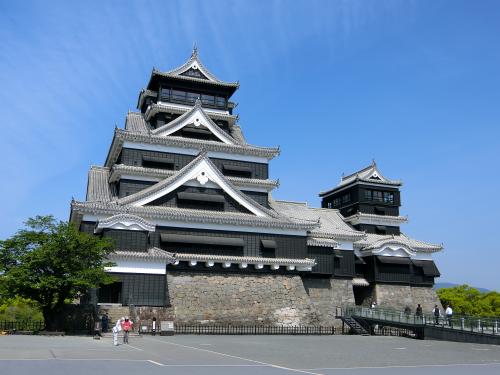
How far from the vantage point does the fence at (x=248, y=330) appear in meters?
32.7

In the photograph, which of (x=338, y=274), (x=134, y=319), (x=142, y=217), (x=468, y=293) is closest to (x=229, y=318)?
(x=134, y=319)

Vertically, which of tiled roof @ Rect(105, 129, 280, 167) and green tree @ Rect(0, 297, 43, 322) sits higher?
tiled roof @ Rect(105, 129, 280, 167)

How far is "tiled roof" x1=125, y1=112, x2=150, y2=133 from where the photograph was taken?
4341cm

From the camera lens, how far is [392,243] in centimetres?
4806

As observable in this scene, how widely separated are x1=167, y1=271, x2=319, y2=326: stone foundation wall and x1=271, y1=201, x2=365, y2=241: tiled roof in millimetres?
6732

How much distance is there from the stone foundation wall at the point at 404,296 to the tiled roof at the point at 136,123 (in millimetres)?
24776

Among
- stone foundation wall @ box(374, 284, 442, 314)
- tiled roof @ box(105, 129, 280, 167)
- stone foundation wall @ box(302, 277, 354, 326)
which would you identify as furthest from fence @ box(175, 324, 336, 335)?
tiled roof @ box(105, 129, 280, 167)

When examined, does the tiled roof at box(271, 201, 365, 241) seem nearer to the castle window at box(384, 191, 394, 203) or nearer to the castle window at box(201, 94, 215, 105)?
the castle window at box(384, 191, 394, 203)

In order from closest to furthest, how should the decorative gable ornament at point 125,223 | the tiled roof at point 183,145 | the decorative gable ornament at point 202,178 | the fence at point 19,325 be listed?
the fence at point 19,325
the decorative gable ornament at point 125,223
the decorative gable ornament at point 202,178
the tiled roof at point 183,145

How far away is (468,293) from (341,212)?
18.8 m

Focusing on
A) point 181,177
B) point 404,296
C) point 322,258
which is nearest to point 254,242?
point 181,177

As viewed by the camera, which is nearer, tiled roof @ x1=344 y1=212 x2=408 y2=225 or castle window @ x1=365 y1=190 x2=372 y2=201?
tiled roof @ x1=344 y1=212 x2=408 y2=225

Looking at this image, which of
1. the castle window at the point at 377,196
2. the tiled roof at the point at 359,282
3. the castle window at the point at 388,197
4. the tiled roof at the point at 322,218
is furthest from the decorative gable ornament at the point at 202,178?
the castle window at the point at 388,197

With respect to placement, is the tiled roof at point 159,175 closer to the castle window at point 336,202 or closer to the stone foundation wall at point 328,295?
the stone foundation wall at point 328,295
